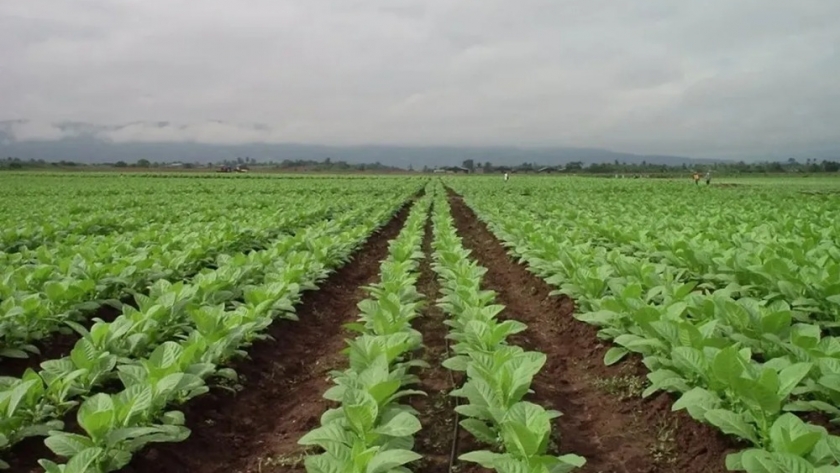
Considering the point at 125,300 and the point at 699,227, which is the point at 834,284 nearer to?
the point at 699,227

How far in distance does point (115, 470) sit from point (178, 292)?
2338 mm

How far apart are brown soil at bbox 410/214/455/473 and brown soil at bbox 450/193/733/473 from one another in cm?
65

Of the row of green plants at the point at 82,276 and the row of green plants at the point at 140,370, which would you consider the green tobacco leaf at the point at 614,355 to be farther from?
the row of green plants at the point at 82,276

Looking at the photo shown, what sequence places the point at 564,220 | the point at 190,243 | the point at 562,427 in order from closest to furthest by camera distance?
the point at 562,427
the point at 190,243
the point at 564,220

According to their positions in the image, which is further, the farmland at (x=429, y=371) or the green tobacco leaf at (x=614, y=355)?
the green tobacco leaf at (x=614, y=355)

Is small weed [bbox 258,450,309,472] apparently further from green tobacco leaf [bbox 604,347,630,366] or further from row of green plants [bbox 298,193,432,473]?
green tobacco leaf [bbox 604,347,630,366]

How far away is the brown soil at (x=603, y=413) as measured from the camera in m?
3.43

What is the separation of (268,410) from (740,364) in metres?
3.09

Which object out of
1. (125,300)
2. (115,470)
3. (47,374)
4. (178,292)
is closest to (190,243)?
(125,300)

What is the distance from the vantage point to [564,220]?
46.1ft

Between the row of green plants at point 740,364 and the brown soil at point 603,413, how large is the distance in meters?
0.23

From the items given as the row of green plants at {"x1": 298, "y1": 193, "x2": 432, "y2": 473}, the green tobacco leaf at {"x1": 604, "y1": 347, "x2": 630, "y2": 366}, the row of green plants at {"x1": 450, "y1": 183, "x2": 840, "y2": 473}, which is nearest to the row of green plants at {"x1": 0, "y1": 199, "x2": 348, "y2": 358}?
the row of green plants at {"x1": 298, "y1": 193, "x2": 432, "y2": 473}

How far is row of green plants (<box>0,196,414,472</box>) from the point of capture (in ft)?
9.71

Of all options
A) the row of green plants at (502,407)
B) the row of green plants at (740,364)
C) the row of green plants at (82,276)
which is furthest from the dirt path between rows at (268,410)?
the row of green plants at (740,364)
